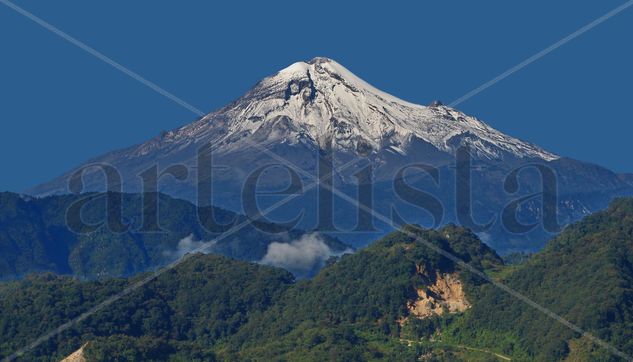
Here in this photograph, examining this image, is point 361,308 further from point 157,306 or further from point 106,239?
point 106,239

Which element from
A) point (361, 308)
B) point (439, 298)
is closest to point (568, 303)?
point (439, 298)

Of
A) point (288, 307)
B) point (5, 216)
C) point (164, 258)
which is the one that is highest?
point (5, 216)

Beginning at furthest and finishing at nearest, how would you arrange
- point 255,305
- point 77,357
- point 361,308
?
point 255,305
point 361,308
point 77,357

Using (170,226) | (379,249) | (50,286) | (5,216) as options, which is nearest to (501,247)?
(170,226)

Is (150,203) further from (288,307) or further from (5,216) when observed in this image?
(288,307)

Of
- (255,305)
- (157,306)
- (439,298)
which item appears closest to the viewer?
(439,298)

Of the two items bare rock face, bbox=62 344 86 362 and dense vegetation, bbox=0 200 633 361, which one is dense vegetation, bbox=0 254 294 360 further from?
bare rock face, bbox=62 344 86 362

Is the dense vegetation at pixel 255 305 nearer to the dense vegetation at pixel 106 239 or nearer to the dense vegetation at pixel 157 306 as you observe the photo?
the dense vegetation at pixel 157 306
